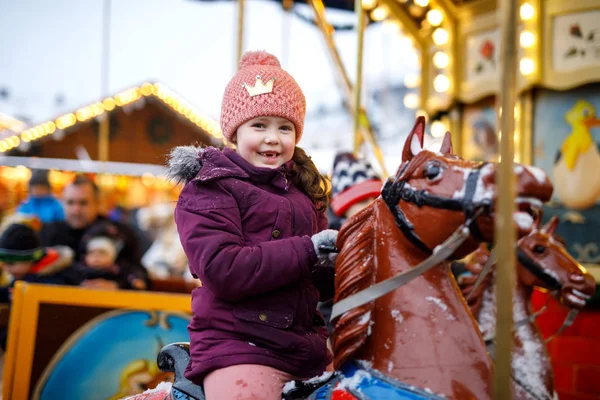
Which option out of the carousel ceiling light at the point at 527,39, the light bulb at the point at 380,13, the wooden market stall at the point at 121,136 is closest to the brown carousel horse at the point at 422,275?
the carousel ceiling light at the point at 527,39

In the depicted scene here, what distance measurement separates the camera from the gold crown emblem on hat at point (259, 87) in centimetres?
201

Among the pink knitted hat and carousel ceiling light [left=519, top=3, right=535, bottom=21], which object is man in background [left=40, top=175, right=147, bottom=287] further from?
carousel ceiling light [left=519, top=3, right=535, bottom=21]

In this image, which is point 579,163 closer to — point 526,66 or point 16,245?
point 526,66

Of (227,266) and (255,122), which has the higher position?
(255,122)

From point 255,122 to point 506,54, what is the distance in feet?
2.90

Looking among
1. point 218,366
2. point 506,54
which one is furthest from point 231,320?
point 506,54

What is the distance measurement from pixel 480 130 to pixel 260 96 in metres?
4.33

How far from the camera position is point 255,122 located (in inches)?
79.0

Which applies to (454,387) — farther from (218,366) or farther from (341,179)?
(341,179)

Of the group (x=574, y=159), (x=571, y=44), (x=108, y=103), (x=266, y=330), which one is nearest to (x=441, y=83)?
(x=571, y=44)

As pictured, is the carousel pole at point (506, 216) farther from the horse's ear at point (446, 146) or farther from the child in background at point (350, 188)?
the child in background at point (350, 188)

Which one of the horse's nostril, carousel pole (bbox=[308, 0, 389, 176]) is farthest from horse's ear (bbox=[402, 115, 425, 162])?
carousel pole (bbox=[308, 0, 389, 176])

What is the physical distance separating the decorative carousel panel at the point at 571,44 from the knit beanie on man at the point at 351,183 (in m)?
2.17

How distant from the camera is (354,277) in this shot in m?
1.70
